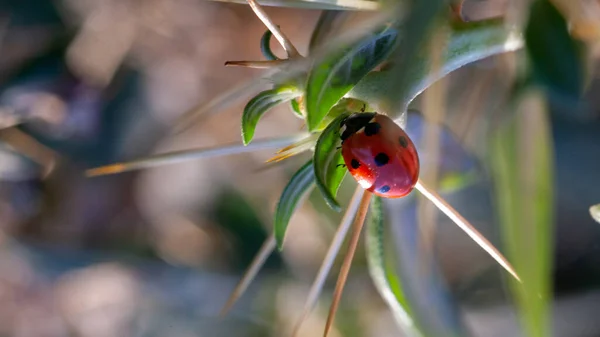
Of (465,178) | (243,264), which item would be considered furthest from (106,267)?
(465,178)

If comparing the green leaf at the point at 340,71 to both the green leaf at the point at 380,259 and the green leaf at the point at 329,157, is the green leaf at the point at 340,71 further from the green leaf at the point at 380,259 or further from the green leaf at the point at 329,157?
the green leaf at the point at 380,259

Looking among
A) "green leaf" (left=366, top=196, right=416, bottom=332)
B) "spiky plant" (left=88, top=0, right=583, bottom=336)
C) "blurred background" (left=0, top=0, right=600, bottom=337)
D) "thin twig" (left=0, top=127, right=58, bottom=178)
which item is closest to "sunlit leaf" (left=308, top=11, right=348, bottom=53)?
"spiky plant" (left=88, top=0, right=583, bottom=336)

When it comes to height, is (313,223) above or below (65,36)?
below

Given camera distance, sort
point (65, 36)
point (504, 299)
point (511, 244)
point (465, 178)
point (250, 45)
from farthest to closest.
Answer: point (250, 45) → point (65, 36) → point (504, 299) → point (465, 178) → point (511, 244)

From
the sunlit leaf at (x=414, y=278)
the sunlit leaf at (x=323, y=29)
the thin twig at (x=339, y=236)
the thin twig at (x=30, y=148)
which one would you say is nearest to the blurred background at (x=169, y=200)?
the thin twig at (x=30, y=148)

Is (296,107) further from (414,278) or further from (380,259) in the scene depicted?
(414,278)

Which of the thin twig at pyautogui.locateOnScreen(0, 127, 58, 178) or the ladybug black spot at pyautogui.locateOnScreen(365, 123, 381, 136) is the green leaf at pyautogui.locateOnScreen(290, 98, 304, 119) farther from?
the thin twig at pyautogui.locateOnScreen(0, 127, 58, 178)

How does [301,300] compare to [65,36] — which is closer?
[301,300]

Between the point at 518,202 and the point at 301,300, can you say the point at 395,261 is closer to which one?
the point at 518,202
